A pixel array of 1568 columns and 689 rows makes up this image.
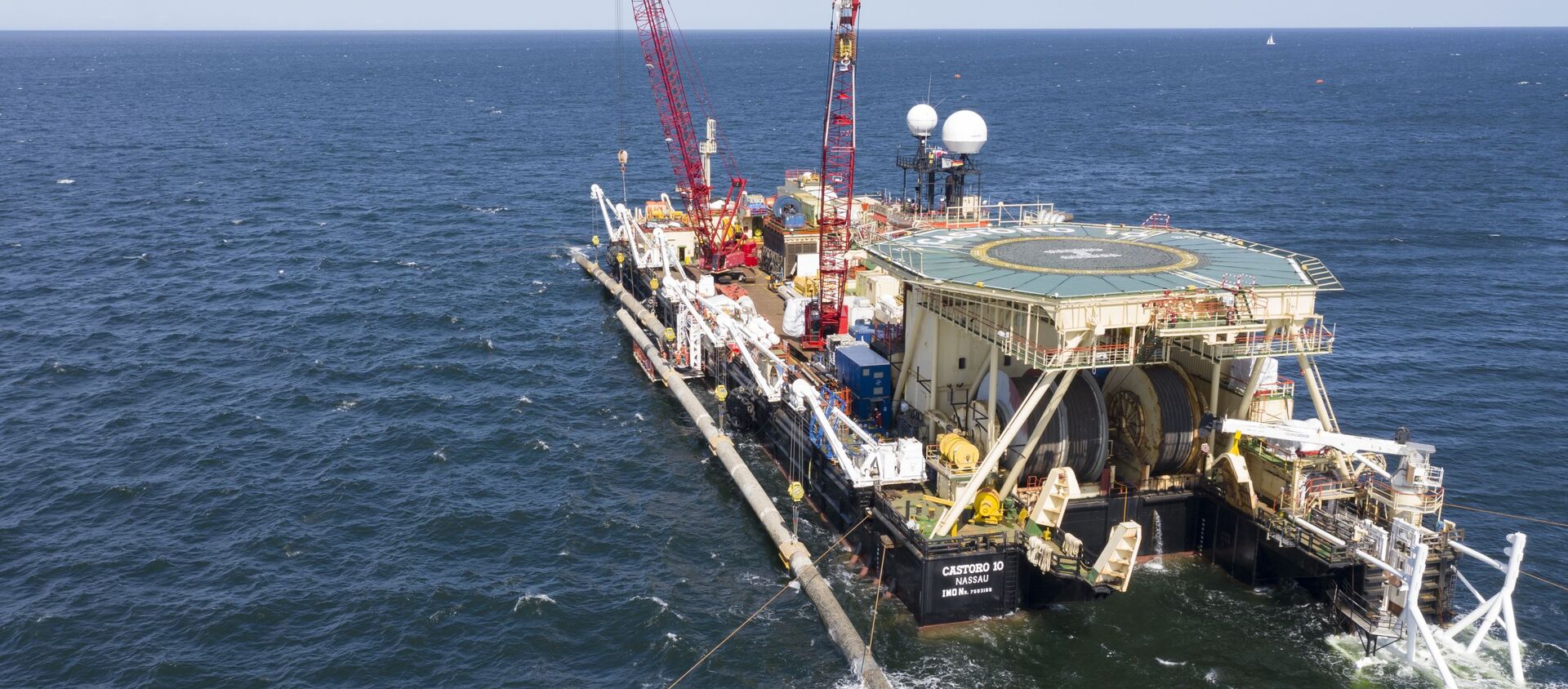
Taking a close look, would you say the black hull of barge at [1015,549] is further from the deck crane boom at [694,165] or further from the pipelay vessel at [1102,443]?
the deck crane boom at [694,165]

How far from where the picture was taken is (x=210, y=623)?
151 feet

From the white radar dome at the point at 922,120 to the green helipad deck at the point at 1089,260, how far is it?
46.6 ft

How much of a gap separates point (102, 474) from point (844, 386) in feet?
125

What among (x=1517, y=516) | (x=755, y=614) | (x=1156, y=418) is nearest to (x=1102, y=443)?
(x=1156, y=418)

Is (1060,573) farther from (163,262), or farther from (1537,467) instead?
(163,262)

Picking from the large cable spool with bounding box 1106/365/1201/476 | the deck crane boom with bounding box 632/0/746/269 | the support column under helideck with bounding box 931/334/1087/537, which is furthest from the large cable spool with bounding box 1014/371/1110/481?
the deck crane boom with bounding box 632/0/746/269

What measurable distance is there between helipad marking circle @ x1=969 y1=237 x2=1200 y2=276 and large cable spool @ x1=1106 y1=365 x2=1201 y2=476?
4.62 m

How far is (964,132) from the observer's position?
72.4 meters

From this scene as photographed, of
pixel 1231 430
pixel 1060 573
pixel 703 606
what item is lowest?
pixel 703 606

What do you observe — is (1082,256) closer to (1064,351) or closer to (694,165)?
(1064,351)

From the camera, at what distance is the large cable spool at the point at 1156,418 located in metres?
49.5

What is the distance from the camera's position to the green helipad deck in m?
47.8

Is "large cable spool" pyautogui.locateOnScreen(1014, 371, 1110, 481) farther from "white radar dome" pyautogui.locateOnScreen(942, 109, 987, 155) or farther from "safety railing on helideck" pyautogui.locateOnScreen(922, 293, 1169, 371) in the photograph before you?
"white radar dome" pyautogui.locateOnScreen(942, 109, 987, 155)

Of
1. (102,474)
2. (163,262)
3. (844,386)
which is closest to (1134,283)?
(844,386)
